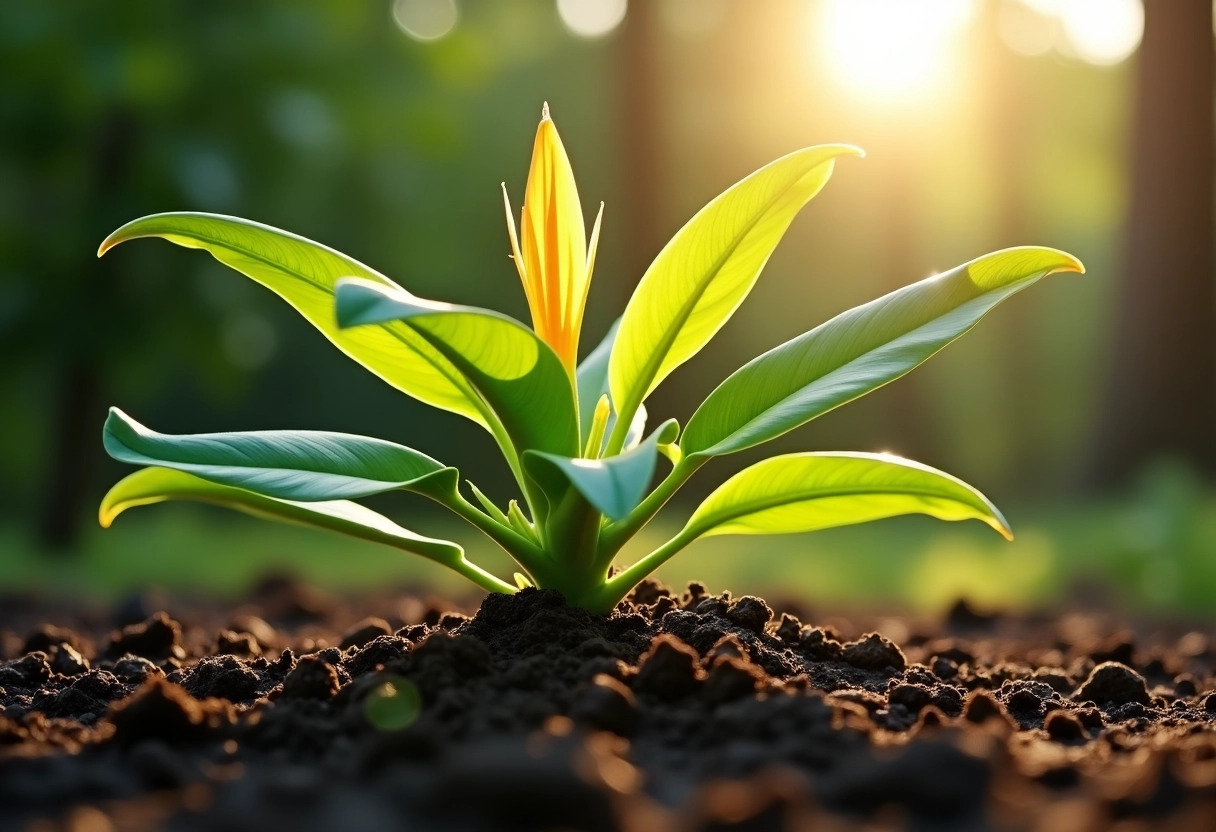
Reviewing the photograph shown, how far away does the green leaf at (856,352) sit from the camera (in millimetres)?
1618

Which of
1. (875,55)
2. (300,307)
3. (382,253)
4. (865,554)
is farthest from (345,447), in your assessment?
(875,55)

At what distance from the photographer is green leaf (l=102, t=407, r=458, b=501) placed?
1478 mm

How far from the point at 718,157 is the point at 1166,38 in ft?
25.4

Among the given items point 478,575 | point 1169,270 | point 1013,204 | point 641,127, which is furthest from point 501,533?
point 1013,204

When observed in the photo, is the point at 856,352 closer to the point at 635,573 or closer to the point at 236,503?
the point at 635,573

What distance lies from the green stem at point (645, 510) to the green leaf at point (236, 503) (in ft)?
0.78

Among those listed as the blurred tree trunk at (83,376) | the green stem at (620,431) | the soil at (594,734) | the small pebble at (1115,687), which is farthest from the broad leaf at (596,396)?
the blurred tree trunk at (83,376)

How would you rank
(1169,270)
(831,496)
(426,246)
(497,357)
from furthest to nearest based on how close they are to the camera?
(426,246) < (1169,270) < (831,496) < (497,357)

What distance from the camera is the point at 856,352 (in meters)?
1.73

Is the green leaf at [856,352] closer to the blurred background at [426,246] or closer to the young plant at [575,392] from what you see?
the young plant at [575,392]

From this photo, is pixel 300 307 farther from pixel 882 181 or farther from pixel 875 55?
pixel 882 181

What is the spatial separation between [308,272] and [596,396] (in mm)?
619

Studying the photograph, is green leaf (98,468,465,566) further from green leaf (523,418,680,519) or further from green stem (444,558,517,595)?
green leaf (523,418,680,519)

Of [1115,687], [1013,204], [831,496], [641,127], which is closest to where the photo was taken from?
[831,496]
